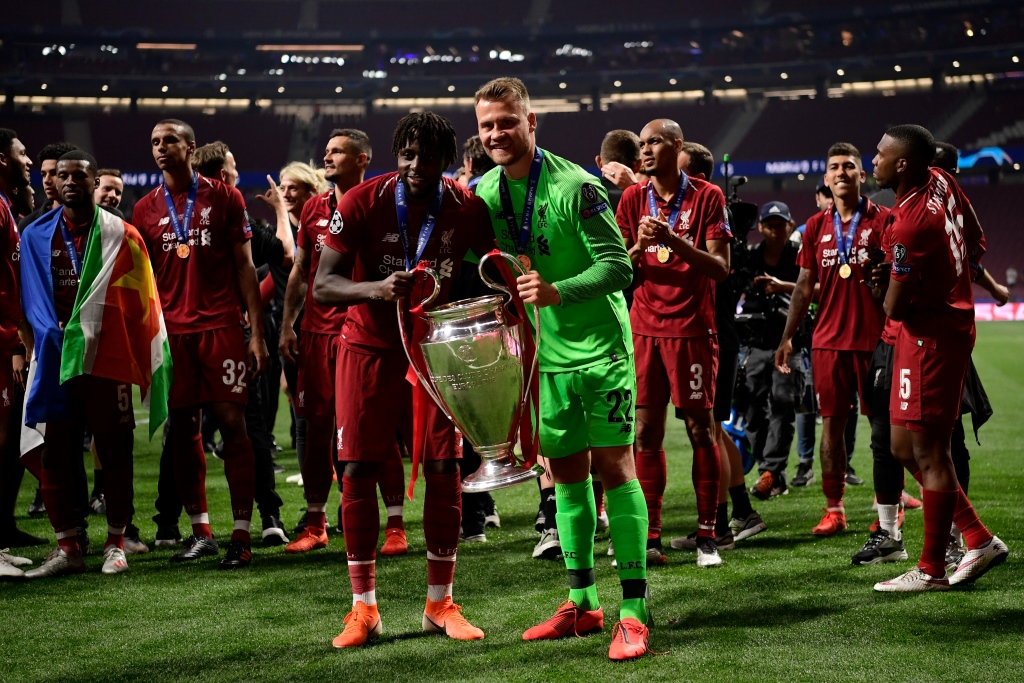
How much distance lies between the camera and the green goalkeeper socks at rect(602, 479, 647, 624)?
341 cm

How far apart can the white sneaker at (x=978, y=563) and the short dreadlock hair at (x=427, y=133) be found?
8.58 ft

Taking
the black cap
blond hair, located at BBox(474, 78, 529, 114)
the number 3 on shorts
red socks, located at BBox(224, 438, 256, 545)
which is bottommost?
red socks, located at BBox(224, 438, 256, 545)

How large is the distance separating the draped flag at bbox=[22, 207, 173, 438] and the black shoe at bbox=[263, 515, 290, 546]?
99 centimetres

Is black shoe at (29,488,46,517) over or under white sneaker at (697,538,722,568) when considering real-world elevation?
over

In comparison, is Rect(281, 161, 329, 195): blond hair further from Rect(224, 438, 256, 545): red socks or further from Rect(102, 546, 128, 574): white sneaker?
Rect(102, 546, 128, 574): white sneaker

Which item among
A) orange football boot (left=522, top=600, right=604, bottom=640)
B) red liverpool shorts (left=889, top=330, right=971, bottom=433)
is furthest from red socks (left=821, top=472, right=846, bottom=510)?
orange football boot (left=522, top=600, right=604, bottom=640)

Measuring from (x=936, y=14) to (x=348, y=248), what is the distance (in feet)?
132

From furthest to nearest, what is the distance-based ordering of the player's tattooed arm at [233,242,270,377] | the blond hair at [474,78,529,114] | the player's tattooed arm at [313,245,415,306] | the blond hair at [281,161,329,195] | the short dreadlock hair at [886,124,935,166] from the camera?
the blond hair at [281,161,329,195], the player's tattooed arm at [233,242,270,377], the short dreadlock hair at [886,124,935,166], the blond hair at [474,78,529,114], the player's tattooed arm at [313,245,415,306]

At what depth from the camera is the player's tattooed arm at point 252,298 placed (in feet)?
16.1

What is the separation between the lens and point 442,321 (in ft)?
9.93

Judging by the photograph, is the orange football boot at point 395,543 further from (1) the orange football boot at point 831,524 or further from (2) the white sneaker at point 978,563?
(2) the white sneaker at point 978,563

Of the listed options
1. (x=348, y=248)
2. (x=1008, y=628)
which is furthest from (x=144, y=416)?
(x=1008, y=628)

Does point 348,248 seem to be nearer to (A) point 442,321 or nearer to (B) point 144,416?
(A) point 442,321

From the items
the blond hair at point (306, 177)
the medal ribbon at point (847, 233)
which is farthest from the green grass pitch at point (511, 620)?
the blond hair at point (306, 177)
